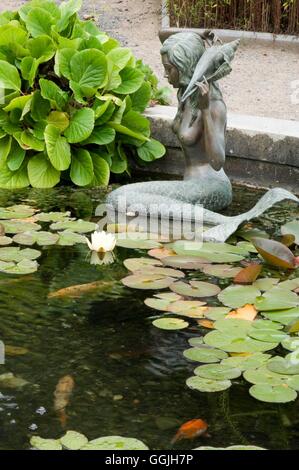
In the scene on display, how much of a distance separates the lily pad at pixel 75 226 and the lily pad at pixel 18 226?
82mm

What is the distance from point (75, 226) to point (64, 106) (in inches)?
44.1

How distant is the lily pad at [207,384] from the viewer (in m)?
2.79

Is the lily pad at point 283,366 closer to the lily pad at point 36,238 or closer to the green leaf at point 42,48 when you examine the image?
the lily pad at point 36,238

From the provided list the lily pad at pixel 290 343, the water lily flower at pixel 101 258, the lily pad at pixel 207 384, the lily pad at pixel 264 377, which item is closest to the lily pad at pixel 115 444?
the lily pad at pixel 207 384

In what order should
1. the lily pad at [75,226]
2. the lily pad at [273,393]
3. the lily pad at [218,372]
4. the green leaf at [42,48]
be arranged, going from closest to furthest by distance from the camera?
the lily pad at [273,393] < the lily pad at [218,372] < the lily pad at [75,226] < the green leaf at [42,48]

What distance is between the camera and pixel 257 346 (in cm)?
305

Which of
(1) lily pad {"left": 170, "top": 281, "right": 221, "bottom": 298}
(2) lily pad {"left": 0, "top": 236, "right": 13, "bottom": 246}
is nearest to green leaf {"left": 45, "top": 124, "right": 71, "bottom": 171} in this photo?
(2) lily pad {"left": 0, "top": 236, "right": 13, "bottom": 246}

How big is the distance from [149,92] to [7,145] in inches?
34.1

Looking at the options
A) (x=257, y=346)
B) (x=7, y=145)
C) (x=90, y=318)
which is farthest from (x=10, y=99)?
(x=257, y=346)

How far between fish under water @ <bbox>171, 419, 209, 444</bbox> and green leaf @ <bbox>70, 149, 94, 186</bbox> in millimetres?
2617

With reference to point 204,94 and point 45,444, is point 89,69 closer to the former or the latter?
point 204,94

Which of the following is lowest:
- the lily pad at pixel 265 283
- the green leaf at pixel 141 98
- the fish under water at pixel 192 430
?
the fish under water at pixel 192 430

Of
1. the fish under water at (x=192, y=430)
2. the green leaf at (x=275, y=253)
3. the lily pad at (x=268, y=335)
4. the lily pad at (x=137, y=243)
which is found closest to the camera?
the fish under water at (x=192, y=430)

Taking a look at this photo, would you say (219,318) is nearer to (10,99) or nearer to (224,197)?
(224,197)
